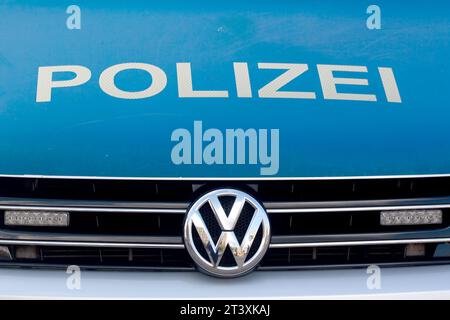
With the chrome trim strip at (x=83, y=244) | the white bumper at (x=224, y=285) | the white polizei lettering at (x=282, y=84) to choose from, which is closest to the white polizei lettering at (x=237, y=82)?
the white polizei lettering at (x=282, y=84)

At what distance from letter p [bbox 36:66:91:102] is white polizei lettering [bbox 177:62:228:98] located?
367 millimetres

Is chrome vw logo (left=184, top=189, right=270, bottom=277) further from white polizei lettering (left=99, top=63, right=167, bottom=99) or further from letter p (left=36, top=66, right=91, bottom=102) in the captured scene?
letter p (left=36, top=66, right=91, bottom=102)

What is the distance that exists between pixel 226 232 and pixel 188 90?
1.91 ft

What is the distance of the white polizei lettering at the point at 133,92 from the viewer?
349 centimetres

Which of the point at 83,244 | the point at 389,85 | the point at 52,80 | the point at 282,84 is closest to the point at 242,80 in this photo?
the point at 282,84

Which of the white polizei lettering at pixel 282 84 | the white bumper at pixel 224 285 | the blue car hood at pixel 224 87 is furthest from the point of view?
the white polizei lettering at pixel 282 84

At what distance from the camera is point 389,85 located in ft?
11.7

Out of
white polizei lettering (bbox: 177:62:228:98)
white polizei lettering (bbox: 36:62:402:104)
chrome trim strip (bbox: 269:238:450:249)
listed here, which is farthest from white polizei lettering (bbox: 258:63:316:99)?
chrome trim strip (bbox: 269:238:450:249)

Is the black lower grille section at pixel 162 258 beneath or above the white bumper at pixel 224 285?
above

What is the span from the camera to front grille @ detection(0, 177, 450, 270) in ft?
11.3

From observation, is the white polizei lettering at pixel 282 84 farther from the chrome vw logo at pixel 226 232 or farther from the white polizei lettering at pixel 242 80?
the chrome vw logo at pixel 226 232

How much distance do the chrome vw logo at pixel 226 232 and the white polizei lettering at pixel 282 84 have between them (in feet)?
1.40

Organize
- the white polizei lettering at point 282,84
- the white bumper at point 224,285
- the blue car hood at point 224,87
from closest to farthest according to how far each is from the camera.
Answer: the white bumper at point 224,285 < the blue car hood at point 224,87 < the white polizei lettering at point 282,84
